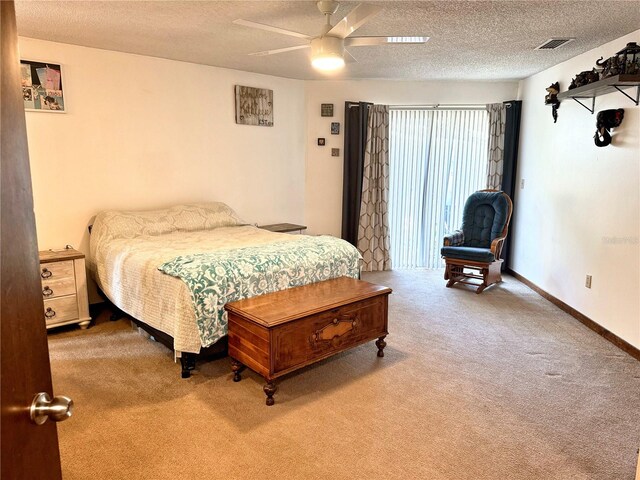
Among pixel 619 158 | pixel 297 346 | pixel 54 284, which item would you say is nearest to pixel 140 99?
pixel 54 284

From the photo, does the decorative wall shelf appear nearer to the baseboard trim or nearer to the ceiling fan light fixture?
the baseboard trim

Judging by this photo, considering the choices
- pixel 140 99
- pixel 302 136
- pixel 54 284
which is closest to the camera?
pixel 54 284

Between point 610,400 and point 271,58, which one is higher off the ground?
point 271,58

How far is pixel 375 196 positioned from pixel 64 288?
3.65m

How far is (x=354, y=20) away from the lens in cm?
246

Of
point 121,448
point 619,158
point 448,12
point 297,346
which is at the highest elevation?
point 448,12

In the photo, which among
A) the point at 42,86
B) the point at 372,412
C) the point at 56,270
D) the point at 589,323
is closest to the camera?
the point at 372,412

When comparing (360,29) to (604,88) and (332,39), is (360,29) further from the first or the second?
(604,88)

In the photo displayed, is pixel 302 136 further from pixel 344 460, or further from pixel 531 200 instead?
pixel 344 460

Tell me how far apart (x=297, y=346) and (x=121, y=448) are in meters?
1.03

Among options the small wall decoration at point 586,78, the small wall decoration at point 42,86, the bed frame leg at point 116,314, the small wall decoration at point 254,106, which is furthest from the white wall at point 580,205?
the small wall decoration at point 42,86

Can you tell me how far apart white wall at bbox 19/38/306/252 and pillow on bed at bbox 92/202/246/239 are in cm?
29

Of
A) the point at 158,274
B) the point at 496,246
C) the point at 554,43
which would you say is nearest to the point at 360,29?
the point at 554,43

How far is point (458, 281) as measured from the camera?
499 centimetres
